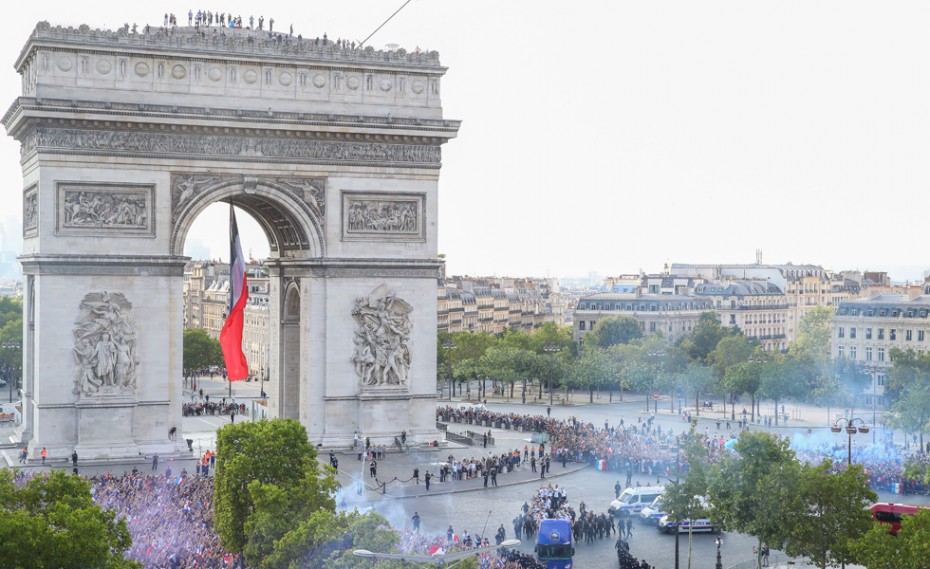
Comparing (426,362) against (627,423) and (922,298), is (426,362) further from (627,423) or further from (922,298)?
(922,298)

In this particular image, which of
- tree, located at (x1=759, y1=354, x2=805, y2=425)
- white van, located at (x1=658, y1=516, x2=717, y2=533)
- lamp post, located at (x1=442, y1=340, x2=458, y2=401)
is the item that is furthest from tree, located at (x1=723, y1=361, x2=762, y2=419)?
white van, located at (x1=658, y1=516, x2=717, y2=533)

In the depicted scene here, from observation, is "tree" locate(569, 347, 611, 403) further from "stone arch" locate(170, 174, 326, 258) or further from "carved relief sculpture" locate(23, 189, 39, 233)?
"carved relief sculpture" locate(23, 189, 39, 233)

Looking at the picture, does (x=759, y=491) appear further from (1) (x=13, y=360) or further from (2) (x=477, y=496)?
(1) (x=13, y=360)

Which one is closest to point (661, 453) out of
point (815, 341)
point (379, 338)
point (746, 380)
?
point (379, 338)

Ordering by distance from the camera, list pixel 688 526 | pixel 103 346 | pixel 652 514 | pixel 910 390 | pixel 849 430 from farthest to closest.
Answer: pixel 910 390, pixel 103 346, pixel 849 430, pixel 652 514, pixel 688 526

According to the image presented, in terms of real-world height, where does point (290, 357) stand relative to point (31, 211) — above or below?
below

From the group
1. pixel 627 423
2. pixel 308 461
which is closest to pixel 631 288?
pixel 627 423

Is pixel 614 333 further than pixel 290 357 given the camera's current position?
Yes
